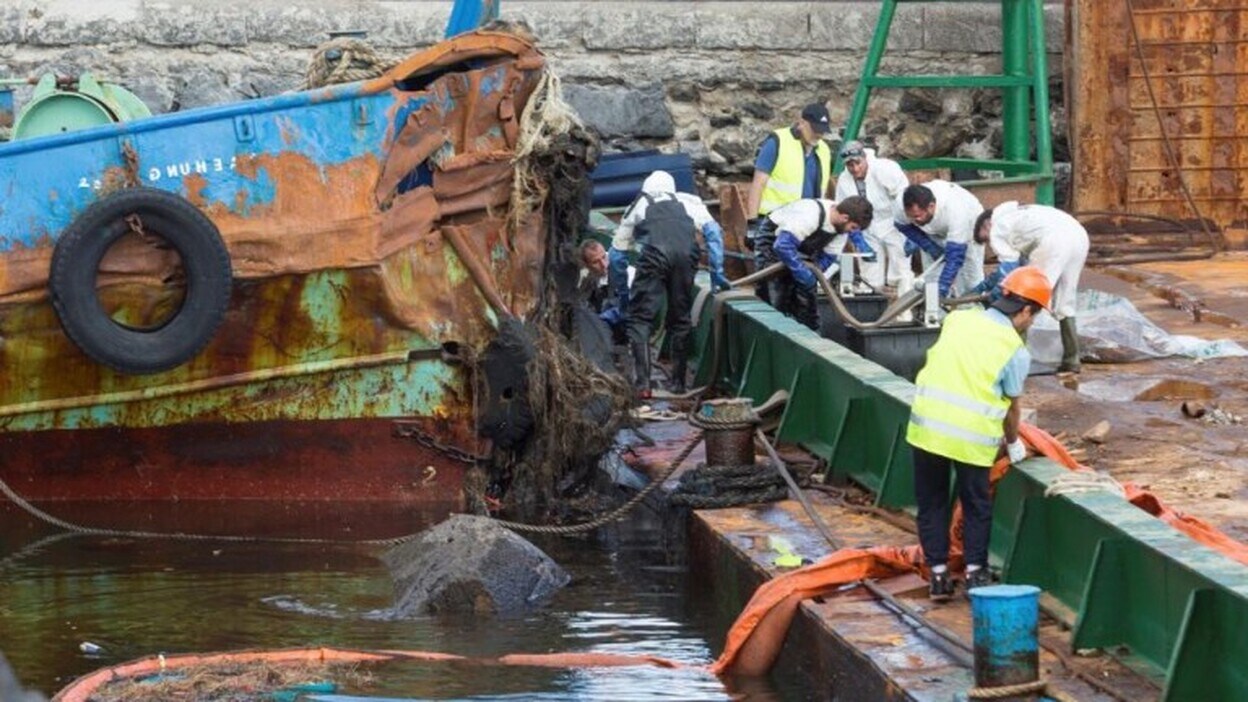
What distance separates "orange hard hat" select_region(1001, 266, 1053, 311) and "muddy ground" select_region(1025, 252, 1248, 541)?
148 centimetres

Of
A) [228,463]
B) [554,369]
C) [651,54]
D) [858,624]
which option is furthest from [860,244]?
[858,624]

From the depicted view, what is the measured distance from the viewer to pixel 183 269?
10.7 m

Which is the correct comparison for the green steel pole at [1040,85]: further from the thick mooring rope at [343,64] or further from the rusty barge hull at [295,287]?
the thick mooring rope at [343,64]

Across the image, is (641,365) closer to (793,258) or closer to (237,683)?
(793,258)

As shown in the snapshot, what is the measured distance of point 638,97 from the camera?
58.2ft

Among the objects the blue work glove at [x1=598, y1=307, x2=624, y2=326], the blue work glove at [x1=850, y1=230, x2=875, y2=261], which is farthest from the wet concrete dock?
the blue work glove at [x1=850, y1=230, x2=875, y2=261]

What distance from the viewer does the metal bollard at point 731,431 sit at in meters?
10.2

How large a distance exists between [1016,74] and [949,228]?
5170mm

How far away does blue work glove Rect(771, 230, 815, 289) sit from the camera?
42.0 ft

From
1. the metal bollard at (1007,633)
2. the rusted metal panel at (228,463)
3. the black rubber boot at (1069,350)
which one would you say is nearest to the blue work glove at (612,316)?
the rusted metal panel at (228,463)

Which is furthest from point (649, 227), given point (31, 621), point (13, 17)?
point (13, 17)

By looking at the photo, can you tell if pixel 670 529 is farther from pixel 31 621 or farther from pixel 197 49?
pixel 197 49

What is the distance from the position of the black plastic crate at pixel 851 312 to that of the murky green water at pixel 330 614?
91.2 inches

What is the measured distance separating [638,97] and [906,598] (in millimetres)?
10127
